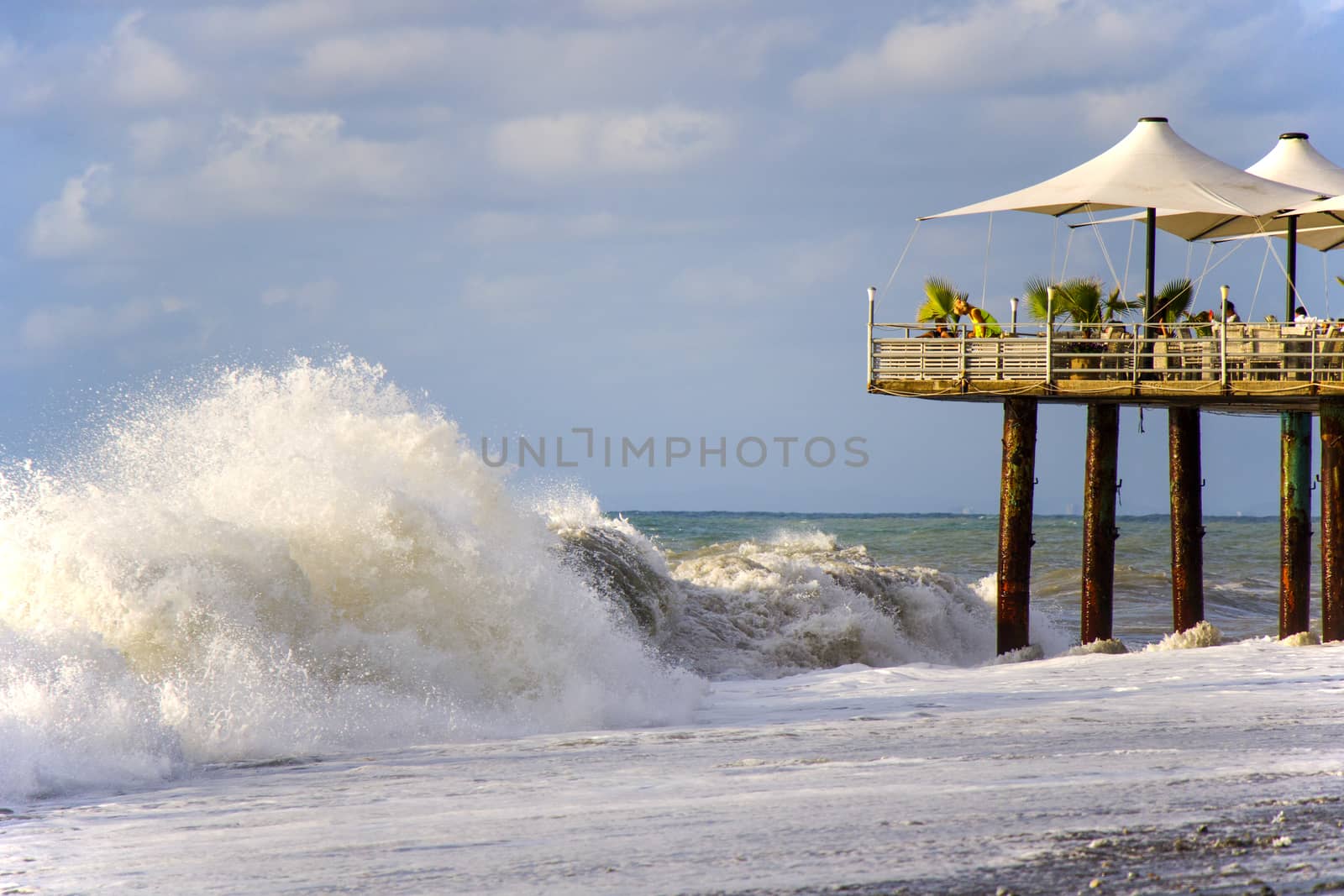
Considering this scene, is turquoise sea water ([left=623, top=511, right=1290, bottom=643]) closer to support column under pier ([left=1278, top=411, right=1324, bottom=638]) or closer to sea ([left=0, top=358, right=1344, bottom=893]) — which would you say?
support column under pier ([left=1278, top=411, right=1324, bottom=638])

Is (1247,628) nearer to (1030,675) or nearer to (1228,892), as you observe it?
(1030,675)

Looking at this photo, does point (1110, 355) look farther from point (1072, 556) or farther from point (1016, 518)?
point (1072, 556)

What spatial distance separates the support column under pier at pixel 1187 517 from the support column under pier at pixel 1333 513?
234 cm

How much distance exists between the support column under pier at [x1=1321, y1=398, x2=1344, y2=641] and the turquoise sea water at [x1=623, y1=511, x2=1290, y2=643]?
5.38 m

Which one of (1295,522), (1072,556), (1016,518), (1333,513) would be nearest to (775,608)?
(1016,518)

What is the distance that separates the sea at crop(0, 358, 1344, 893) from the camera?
6457 millimetres

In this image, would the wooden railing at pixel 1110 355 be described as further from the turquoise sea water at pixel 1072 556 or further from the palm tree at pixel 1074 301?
the turquoise sea water at pixel 1072 556

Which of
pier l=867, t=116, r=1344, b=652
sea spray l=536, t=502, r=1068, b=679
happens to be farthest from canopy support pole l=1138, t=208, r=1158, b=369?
sea spray l=536, t=502, r=1068, b=679

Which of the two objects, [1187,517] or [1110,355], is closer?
[1110,355]

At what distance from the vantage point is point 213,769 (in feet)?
28.8

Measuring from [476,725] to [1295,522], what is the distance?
38.5 ft

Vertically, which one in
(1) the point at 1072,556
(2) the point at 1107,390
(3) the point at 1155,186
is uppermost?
(3) the point at 1155,186

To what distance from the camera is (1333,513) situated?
15961 millimetres

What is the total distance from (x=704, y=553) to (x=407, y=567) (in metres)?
19.2
